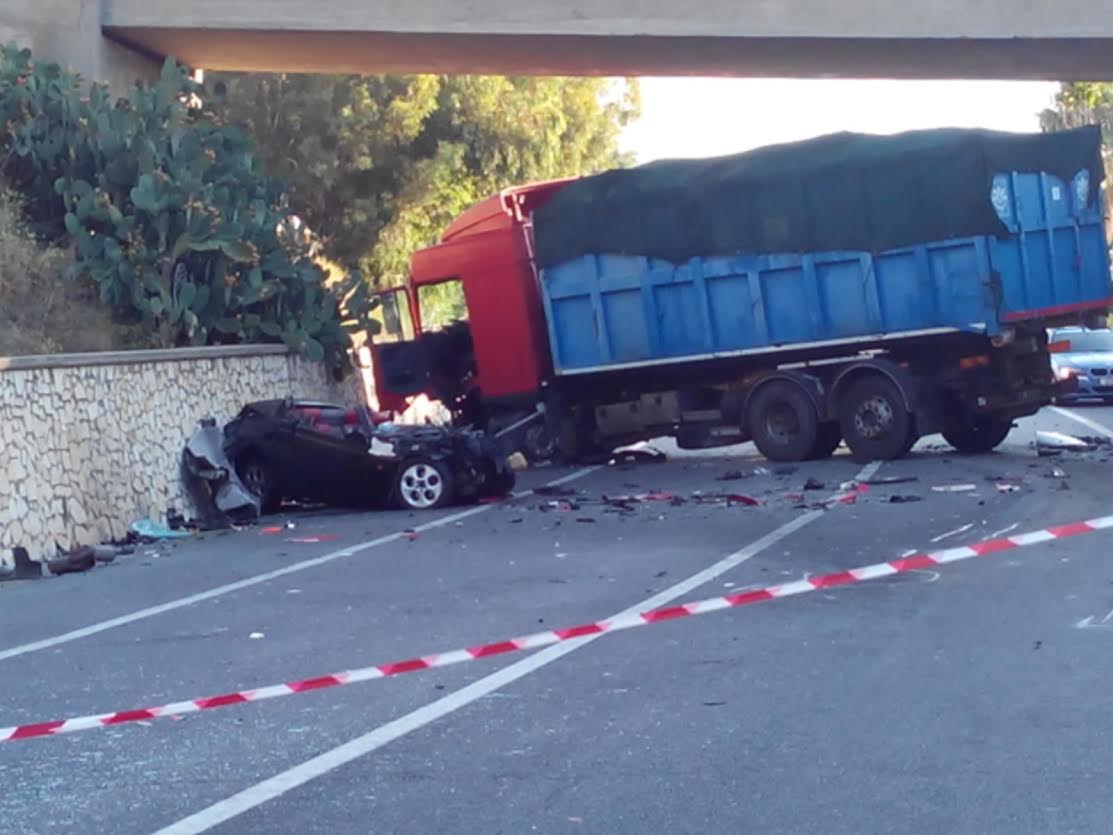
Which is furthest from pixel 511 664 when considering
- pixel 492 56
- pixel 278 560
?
pixel 492 56

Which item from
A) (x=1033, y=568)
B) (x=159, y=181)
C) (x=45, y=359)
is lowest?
(x=1033, y=568)

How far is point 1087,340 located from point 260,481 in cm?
1837

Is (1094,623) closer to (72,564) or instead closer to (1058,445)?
(72,564)

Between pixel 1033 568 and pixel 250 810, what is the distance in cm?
693

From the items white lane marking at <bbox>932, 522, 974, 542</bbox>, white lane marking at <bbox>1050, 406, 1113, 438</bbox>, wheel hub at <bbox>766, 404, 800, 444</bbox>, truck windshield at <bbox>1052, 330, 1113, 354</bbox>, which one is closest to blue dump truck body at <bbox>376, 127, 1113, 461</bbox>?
wheel hub at <bbox>766, 404, 800, 444</bbox>

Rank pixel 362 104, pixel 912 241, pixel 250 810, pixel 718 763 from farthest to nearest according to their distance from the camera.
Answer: pixel 362 104 → pixel 912 241 → pixel 718 763 → pixel 250 810

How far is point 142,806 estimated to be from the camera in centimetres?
676

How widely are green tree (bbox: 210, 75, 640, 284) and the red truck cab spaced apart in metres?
5.24

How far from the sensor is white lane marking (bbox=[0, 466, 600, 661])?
36.8ft

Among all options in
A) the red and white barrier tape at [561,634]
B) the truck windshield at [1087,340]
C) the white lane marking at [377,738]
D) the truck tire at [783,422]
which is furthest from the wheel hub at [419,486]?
the truck windshield at [1087,340]

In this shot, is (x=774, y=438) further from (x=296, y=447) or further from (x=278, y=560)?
(x=278, y=560)

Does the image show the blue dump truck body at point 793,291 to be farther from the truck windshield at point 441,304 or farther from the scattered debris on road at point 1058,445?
the scattered debris on road at point 1058,445

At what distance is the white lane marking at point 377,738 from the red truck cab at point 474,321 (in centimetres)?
1257

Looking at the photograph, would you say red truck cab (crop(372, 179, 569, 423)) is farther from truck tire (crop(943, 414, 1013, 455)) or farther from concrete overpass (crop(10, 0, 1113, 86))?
truck tire (crop(943, 414, 1013, 455))
